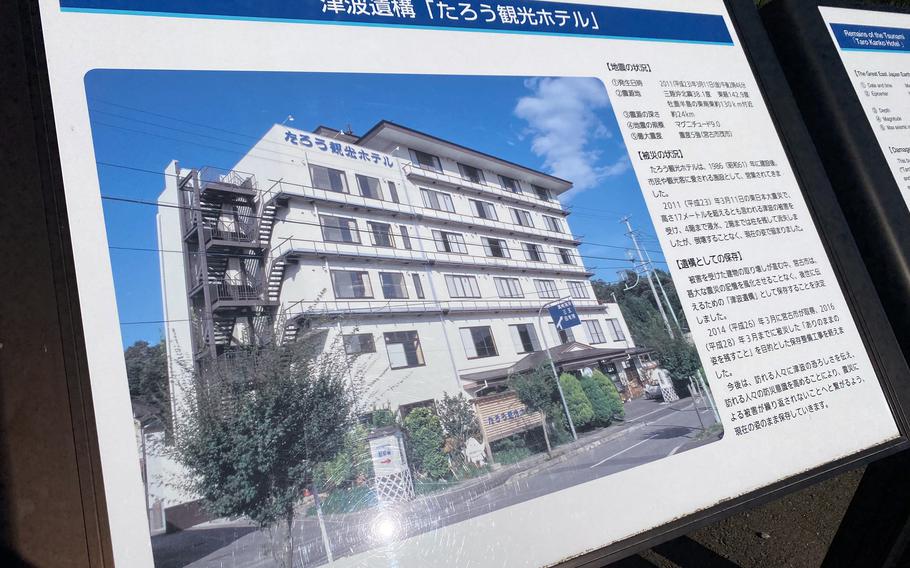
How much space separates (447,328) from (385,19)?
1.96 ft

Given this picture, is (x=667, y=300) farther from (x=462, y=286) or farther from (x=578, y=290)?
(x=462, y=286)

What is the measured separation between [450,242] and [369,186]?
174 millimetres

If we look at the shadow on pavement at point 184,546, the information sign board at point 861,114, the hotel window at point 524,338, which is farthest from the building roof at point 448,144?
the information sign board at point 861,114

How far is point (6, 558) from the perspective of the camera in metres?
0.51

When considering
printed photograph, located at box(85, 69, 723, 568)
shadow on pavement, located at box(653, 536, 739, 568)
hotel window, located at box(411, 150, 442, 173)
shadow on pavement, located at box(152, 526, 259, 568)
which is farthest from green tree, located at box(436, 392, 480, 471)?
shadow on pavement, located at box(653, 536, 739, 568)

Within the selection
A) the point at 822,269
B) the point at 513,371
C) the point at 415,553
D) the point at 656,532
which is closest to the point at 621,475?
the point at 656,532

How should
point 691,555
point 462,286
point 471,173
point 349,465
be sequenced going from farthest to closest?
point 691,555
point 471,173
point 462,286
point 349,465

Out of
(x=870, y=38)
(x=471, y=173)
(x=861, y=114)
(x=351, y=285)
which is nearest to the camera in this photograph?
(x=351, y=285)

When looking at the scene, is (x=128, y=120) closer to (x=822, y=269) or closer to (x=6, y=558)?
(x=6, y=558)

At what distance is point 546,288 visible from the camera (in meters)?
0.92

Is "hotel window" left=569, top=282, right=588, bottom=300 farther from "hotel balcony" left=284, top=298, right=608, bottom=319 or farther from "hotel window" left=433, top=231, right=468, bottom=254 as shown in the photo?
"hotel window" left=433, top=231, right=468, bottom=254

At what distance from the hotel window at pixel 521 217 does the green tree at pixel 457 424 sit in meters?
0.40

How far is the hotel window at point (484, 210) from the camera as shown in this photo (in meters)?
1.00

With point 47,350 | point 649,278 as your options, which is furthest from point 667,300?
point 47,350
